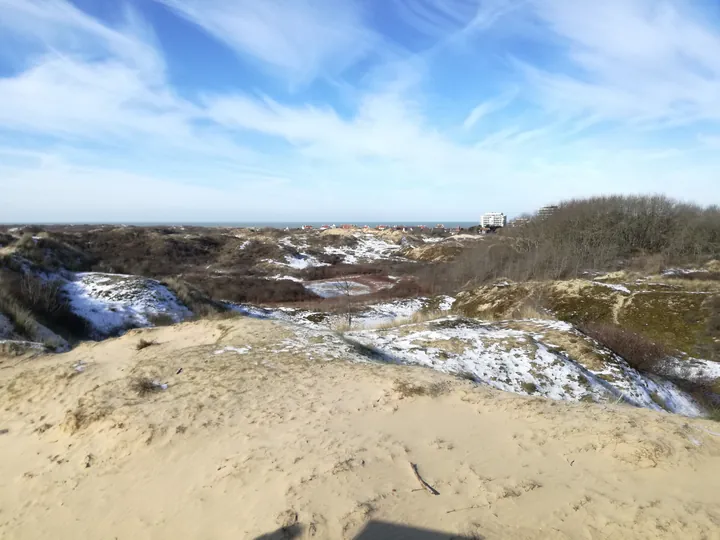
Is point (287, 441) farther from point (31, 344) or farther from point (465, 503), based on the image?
point (31, 344)

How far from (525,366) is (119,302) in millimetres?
17921

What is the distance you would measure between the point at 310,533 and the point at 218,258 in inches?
2484

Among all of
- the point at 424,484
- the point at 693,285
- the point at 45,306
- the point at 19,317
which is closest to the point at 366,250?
the point at 693,285

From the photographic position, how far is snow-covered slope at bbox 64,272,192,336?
61.2ft

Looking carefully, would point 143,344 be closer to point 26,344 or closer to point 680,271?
point 26,344

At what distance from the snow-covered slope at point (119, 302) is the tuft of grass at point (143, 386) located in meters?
10.6

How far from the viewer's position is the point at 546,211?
56.0 m

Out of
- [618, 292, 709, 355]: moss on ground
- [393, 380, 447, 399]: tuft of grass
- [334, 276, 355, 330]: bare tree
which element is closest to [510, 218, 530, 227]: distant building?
[334, 276, 355, 330]: bare tree

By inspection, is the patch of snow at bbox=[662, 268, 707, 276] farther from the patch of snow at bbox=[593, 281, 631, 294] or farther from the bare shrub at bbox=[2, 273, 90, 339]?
the bare shrub at bbox=[2, 273, 90, 339]

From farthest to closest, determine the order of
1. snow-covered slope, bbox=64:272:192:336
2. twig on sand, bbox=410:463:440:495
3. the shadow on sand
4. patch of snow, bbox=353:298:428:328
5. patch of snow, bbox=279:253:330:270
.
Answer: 1. patch of snow, bbox=279:253:330:270
2. patch of snow, bbox=353:298:428:328
3. snow-covered slope, bbox=64:272:192:336
4. twig on sand, bbox=410:463:440:495
5. the shadow on sand

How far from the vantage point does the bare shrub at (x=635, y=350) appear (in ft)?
54.3

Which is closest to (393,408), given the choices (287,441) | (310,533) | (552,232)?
(287,441)

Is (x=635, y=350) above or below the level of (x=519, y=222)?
below

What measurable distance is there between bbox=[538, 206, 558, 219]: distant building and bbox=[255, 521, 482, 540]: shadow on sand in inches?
2165
